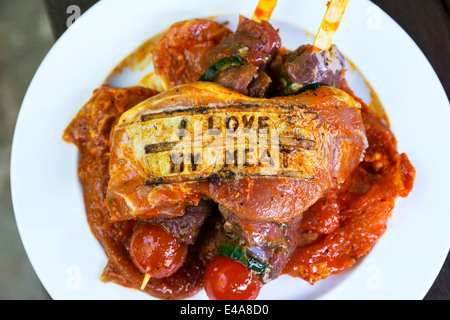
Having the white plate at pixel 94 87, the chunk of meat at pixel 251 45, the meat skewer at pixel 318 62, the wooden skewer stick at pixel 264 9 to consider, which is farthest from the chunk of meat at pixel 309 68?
the white plate at pixel 94 87

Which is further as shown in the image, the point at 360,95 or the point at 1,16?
the point at 1,16

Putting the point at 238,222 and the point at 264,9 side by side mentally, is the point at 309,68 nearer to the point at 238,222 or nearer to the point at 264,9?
the point at 264,9

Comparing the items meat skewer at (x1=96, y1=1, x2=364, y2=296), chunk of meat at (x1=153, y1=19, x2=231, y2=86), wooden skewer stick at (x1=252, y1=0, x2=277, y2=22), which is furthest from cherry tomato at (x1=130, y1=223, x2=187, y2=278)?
wooden skewer stick at (x1=252, y1=0, x2=277, y2=22)

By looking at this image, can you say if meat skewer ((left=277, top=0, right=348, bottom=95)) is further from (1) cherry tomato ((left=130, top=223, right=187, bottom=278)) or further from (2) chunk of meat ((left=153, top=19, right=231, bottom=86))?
(1) cherry tomato ((left=130, top=223, right=187, bottom=278))

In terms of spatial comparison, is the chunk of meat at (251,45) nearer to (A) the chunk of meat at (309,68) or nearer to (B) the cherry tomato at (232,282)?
(A) the chunk of meat at (309,68)
